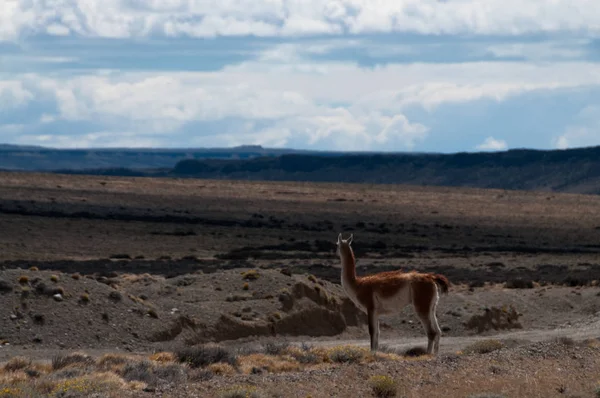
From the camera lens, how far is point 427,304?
1712cm

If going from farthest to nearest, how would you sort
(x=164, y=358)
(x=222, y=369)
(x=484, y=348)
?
(x=484, y=348)
(x=164, y=358)
(x=222, y=369)

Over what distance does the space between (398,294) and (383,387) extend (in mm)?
3886

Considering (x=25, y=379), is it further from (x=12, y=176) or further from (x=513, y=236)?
(x=12, y=176)

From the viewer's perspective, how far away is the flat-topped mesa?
17.1 metres

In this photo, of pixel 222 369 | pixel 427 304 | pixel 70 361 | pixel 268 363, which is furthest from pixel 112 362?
pixel 427 304

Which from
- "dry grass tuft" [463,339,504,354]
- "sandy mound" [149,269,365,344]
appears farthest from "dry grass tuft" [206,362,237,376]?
"sandy mound" [149,269,365,344]

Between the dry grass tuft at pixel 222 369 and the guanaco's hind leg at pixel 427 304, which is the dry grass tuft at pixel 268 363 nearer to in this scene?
the dry grass tuft at pixel 222 369

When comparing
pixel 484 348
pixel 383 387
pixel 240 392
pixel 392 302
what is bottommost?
pixel 484 348

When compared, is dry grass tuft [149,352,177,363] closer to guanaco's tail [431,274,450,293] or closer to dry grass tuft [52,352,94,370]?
dry grass tuft [52,352,94,370]

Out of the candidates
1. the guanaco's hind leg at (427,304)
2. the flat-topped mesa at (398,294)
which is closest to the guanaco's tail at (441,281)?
the flat-topped mesa at (398,294)

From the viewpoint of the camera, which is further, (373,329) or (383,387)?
(373,329)

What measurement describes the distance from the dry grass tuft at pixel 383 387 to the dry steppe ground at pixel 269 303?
5cm

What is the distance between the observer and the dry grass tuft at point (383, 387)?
13.4 m

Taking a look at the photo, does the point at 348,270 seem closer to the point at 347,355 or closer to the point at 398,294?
the point at 398,294
